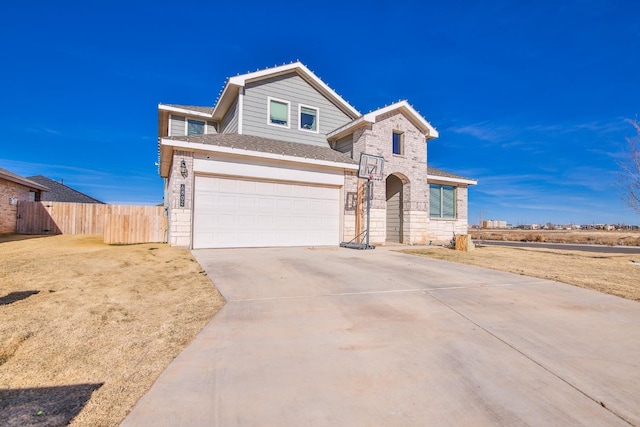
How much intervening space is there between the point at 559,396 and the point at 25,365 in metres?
4.53

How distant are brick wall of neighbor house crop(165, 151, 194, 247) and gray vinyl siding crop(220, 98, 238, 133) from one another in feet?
13.9

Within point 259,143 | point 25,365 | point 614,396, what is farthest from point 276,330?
point 259,143

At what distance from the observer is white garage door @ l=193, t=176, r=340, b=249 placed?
35.9 ft

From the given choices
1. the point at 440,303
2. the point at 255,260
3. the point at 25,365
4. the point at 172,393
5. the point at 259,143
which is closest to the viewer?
the point at 172,393

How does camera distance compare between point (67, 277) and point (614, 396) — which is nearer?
point (614, 396)

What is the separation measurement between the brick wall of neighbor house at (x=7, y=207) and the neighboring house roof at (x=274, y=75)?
38.2 ft

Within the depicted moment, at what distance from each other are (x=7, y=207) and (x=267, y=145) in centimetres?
1528

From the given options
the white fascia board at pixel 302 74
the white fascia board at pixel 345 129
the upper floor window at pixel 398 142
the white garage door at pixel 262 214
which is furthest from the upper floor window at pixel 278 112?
the upper floor window at pixel 398 142

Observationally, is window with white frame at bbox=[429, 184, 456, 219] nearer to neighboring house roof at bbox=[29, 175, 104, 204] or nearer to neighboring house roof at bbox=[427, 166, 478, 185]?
neighboring house roof at bbox=[427, 166, 478, 185]

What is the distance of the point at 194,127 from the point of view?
17781mm

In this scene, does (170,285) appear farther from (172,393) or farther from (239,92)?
(239,92)

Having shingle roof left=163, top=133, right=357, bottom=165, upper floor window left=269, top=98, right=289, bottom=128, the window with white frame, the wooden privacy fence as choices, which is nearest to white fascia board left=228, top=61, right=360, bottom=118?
upper floor window left=269, top=98, right=289, bottom=128

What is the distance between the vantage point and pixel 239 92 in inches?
549

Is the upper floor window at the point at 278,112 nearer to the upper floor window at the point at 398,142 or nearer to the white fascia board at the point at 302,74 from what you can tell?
the white fascia board at the point at 302,74
